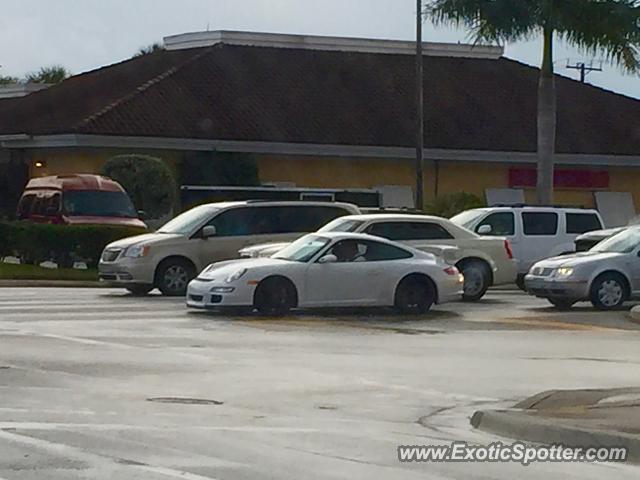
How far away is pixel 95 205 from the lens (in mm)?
38094

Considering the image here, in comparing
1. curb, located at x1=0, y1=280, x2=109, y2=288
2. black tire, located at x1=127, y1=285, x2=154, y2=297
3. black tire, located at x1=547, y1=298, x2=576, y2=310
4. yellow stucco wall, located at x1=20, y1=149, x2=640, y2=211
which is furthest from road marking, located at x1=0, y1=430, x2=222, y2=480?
yellow stucco wall, located at x1=20, y1=149, x2=640, y2=211

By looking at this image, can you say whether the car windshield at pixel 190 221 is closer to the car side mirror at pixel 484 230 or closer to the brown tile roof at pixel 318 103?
the car side mirror at pixel 484 230

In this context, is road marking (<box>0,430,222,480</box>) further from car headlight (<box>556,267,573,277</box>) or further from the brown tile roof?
the brown tile roof

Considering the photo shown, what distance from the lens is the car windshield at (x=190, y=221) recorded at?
94.9ft

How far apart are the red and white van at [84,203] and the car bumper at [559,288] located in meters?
13.5

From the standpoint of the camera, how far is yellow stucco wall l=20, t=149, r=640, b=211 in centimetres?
5022

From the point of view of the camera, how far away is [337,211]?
31.1 meters

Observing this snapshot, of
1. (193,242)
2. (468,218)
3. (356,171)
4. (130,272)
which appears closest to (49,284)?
(130,272)

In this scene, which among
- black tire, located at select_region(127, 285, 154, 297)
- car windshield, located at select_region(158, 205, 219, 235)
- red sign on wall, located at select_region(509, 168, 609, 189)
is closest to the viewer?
black tire, located at select_region(127, 285, 154, 297)

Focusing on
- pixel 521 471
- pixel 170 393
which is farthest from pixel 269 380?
pixel 521 471

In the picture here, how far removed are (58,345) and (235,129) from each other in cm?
3288

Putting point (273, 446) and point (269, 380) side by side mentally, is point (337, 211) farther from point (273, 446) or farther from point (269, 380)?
point (273, 446)

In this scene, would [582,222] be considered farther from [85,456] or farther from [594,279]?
[85,456]

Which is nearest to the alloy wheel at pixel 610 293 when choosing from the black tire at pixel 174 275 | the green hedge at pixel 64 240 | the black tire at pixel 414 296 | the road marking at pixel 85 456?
the black tire at pixel 414 296
